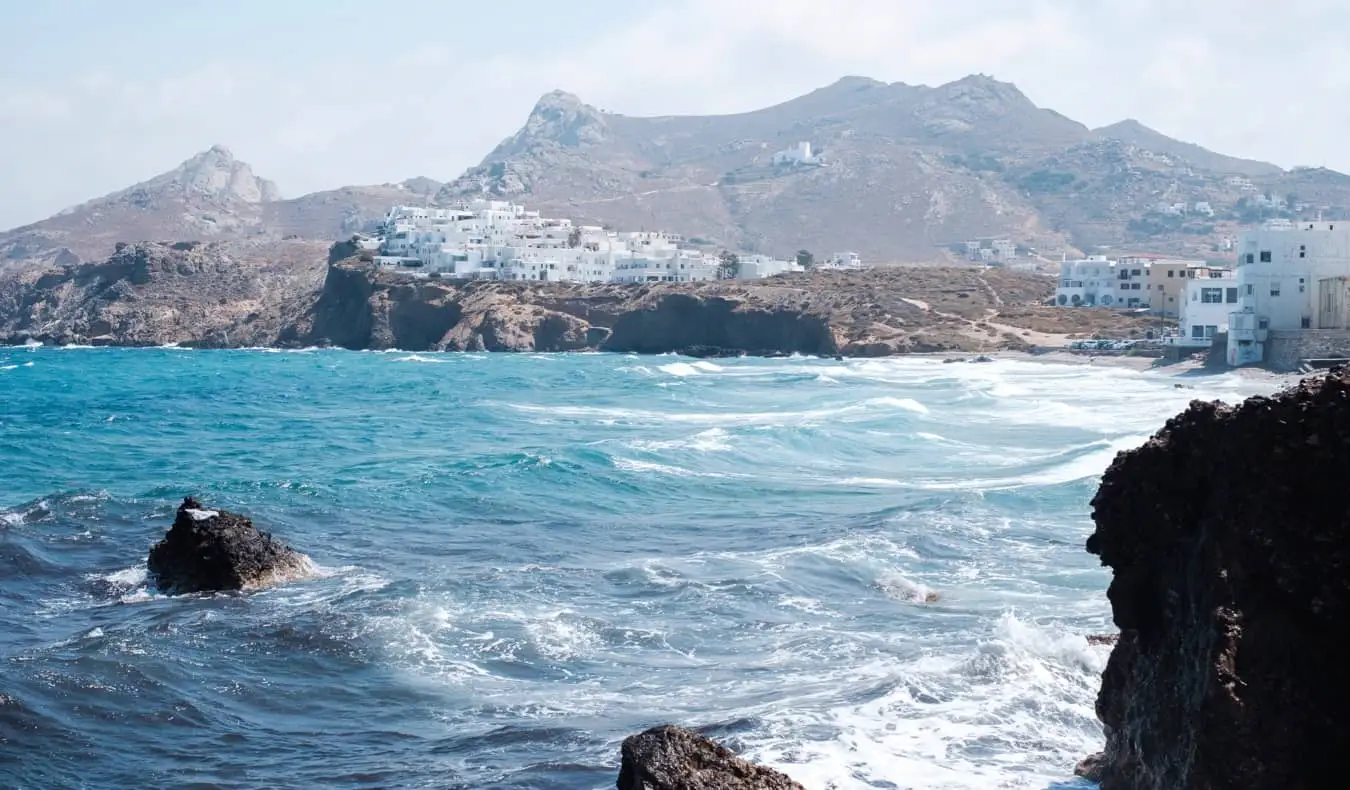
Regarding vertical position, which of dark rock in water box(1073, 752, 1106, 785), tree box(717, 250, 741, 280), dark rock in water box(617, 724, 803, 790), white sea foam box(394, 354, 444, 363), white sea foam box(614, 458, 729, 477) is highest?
tree box(717, 250, 741, 280)

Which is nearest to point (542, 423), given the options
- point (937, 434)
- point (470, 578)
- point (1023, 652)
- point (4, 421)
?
point (937, 434)

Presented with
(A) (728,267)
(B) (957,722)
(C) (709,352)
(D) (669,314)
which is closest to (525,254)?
(A) (728,267)

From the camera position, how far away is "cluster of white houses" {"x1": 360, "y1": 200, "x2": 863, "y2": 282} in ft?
369

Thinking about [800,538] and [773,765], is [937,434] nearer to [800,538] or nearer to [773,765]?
[800,538]

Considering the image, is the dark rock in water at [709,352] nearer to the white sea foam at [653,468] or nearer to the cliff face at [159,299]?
the cliff face at [159,299]

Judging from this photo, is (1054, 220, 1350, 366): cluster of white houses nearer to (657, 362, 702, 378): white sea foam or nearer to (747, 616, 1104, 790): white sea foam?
(657, 362, 702, 378): white sea foam

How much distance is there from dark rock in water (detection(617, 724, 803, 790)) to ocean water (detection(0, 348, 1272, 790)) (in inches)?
76.9

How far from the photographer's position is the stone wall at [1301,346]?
2056 inches

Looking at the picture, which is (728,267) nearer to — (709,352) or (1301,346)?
(709,352)

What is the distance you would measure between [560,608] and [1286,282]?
1912 inches

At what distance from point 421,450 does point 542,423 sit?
833 cm

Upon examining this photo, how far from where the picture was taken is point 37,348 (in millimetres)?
114375

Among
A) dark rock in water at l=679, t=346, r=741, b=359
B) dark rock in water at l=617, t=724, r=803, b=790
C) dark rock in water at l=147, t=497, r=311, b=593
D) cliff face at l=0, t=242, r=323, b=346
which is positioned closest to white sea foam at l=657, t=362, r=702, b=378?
dark rock in water at l=679, t=346, r=741, b=359

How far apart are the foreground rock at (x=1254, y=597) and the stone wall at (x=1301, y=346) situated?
4786 centimetres
